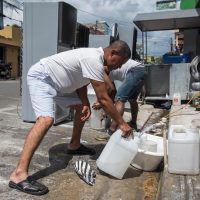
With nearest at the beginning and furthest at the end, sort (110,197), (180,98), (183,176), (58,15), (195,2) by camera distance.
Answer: (110,197) < (183,176) < (58,15) < (180,98) < (195,2)

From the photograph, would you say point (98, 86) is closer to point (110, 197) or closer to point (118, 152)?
point (118, 152)

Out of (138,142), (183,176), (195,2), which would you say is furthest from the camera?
(195,2)

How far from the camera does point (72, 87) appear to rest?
4.62 m

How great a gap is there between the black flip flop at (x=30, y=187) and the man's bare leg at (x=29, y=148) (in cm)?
4

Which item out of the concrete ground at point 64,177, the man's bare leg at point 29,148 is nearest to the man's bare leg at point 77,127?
the concrete ground at point 64,177

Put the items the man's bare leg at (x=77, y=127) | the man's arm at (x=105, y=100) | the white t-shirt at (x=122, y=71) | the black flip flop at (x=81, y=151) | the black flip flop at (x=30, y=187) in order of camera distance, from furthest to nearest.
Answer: the white t-shirt at (x=122, y=71) < the black flip flop at (x=81, y=151) < the man's bare leg at (x=77, y=127) < the man's arm at (x=105, y=100) < the black flip flop at (x=30, y=187)

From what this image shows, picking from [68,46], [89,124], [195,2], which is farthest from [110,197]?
[195,2]

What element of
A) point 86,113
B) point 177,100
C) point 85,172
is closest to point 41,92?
point 86,113

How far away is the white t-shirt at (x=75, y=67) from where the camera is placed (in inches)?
164

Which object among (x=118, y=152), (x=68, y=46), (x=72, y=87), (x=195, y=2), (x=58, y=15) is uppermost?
(x=195, y=2)

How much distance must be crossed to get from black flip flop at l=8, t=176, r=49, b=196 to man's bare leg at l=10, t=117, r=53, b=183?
44mm

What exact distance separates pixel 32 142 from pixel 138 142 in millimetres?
1220

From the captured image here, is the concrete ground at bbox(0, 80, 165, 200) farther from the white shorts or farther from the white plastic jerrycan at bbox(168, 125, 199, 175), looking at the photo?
the white shorts

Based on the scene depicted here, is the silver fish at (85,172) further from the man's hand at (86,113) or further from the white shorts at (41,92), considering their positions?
the white shorts at (41,92)
